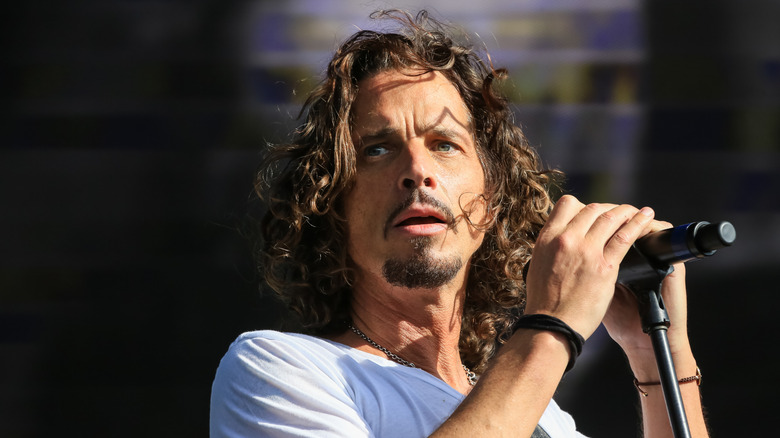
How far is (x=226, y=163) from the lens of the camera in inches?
110

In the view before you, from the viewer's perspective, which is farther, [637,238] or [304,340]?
[304,340]

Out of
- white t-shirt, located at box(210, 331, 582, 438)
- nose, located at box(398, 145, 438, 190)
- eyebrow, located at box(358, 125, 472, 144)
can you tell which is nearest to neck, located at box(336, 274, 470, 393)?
white t-shirt, located at box(210, 331, 582, 438)

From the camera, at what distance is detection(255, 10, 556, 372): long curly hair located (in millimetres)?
2250

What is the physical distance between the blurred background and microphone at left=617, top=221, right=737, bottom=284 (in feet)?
4.17

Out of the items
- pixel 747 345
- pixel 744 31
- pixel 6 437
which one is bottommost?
pixel 6 437

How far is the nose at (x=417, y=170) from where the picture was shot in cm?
200

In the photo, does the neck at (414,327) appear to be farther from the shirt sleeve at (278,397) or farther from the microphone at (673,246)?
the microphone at (673,246)

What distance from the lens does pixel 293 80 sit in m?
2.84

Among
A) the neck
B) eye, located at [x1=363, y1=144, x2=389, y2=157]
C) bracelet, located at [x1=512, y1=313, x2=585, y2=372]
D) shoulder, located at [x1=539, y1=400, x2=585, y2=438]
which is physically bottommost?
the neck

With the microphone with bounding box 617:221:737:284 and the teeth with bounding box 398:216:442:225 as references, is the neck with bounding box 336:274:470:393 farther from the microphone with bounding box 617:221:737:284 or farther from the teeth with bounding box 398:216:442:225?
the microphone with bounding box 617:221:737:284

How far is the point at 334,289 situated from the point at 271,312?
613 mm

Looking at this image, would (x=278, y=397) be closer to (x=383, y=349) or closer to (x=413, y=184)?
(x=383, y=349)

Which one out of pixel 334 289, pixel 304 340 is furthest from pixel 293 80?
pixel 304 340

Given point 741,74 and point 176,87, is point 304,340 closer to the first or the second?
point 176,87
